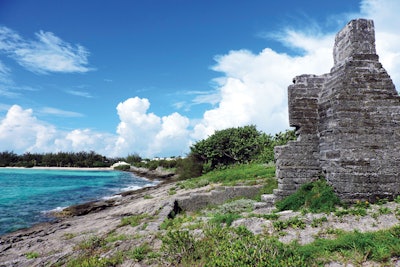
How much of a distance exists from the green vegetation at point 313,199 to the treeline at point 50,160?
66940 millimetres

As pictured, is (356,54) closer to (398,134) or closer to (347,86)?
(347,86)

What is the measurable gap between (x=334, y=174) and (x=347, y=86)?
2536 mm

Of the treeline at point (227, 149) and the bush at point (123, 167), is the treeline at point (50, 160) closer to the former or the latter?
the bush at point (123, 167)

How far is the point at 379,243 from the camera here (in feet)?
16.1

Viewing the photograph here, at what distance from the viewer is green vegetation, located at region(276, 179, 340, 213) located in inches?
298

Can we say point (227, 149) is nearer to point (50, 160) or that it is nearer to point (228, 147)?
point (228, 147)

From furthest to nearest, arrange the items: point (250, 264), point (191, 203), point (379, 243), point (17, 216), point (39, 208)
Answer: point (39, 208) → point (17, 216) → point (191, 203) → point (379, 243) → point (250, 264)

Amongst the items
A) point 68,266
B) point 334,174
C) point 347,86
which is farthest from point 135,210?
point 347,86

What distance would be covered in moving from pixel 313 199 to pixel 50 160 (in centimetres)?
6959

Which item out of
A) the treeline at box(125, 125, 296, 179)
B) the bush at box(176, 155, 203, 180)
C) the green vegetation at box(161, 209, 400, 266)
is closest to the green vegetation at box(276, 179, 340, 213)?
the green vegetation at box(161, 209, 400, 266)

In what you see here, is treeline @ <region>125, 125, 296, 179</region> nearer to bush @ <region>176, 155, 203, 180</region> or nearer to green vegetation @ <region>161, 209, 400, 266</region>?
bush @ <region>176, 155, 203, 180</region>

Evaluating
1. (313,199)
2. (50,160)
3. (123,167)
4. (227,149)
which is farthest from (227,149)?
(50,160)

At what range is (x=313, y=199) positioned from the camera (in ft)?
26.4

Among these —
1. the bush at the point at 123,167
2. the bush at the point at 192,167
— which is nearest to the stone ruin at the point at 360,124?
the bush at the point at 192,167
